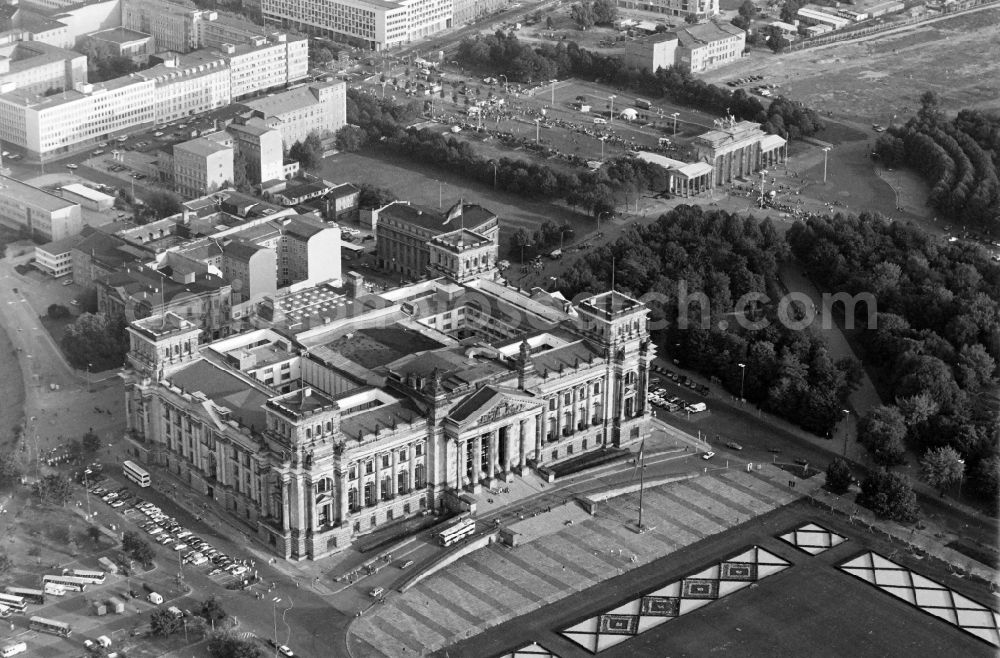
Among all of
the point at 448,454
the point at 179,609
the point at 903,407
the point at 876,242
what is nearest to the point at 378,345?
the point at 448,454

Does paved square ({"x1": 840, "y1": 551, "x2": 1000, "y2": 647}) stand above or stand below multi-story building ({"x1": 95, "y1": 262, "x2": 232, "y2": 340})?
below

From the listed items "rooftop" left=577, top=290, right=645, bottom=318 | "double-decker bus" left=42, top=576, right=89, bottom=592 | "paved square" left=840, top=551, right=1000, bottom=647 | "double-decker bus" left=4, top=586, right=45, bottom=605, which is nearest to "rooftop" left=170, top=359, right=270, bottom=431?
"double-decker bus" left=42, top=576, right=89, bottom=592

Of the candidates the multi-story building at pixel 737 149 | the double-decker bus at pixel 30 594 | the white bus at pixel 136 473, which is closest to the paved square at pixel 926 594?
the white bus at pixel 136 473

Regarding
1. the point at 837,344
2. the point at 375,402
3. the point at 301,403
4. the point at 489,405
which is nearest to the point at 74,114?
the point at 375,402

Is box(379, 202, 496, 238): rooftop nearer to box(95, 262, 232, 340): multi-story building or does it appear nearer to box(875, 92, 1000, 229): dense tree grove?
box(95, 262, 232, 340): multi-story building

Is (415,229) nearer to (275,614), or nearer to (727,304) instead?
(727,304)
